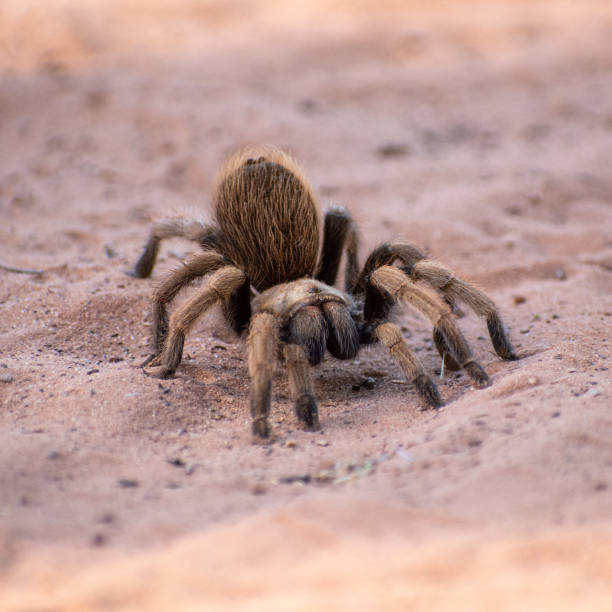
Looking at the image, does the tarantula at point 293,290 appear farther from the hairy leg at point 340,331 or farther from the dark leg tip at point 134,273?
the dark leg tip at point 134,273

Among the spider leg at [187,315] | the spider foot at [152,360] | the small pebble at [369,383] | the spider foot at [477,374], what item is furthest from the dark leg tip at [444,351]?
the spider foot at [152,360]

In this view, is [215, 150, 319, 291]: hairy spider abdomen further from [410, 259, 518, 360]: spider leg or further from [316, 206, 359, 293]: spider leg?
[410, 259, 518, 360]: spider leg

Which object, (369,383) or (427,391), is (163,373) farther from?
(427,391)

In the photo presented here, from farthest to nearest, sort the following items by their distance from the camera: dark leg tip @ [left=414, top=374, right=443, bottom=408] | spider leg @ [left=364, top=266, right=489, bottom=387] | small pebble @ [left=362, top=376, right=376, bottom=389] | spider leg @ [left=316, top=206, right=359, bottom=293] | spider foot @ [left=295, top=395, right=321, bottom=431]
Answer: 1. spider leg @ [left=316, top=206, right=359, bottom=293]
2. small pebble @ [left=362, top=376, right=376, bottom=389]
3. spider leg @ [left=364, top=266, right=489, bottom=387]
4. dark leg tip @ [left=414, top=374, right=443, bottom=408]
5. spider foot @ [left=295, top=395, right=321, bottom=431]

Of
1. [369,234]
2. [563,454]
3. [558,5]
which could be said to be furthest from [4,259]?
[558,5]

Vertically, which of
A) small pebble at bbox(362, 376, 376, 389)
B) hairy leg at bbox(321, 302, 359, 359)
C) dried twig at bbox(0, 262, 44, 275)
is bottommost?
small pebble at bbox(362, 376, 376, 389)

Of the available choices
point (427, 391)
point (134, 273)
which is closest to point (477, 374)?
point (427, 391)

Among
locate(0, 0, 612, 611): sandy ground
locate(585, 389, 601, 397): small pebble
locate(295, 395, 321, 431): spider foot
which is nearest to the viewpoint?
locate(0, 0, 612, 611): sandy ground

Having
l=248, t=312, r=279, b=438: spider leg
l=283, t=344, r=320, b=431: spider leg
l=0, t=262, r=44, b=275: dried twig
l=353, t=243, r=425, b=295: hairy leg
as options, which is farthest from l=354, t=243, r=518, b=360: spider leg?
l=0, t=262, r=44, b=275: dried twig
